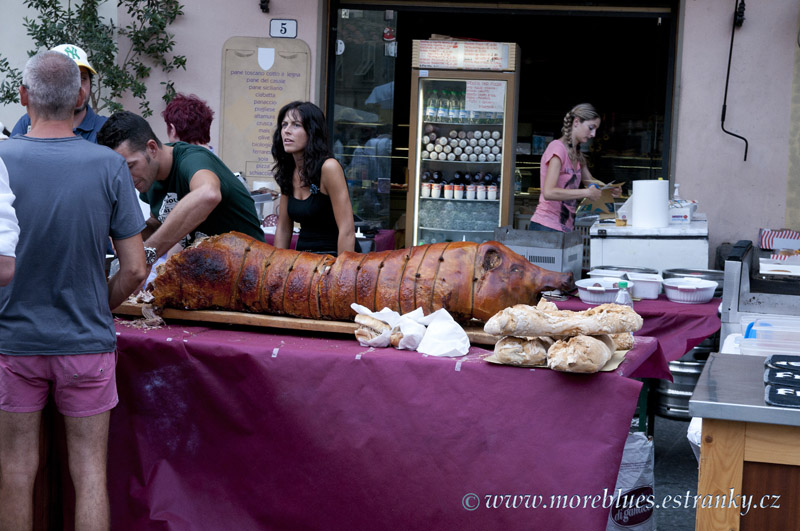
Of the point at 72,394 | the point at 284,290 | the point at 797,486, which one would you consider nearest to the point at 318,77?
the point at 284,290

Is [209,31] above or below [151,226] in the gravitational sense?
above

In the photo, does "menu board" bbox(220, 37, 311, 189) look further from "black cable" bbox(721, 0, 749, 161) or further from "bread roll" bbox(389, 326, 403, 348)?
"bread roll" bbox(389, 326, 403, 348)

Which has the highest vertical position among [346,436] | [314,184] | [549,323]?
[314,184]

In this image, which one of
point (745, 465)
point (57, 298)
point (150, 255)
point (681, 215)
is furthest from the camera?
point (681, 215)

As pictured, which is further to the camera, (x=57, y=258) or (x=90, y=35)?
(x=90, y=35)

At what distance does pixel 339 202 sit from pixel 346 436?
61.5 inches

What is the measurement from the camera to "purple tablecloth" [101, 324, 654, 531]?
2.49 m

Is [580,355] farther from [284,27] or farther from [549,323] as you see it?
[284,27]

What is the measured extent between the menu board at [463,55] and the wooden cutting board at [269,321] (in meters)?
5.26

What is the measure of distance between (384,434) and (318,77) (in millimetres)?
5341

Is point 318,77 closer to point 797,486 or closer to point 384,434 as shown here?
point 384,434

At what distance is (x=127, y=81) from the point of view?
7.36 m

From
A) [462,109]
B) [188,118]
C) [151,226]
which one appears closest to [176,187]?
[151,226]

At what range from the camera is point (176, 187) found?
350 centimetres
